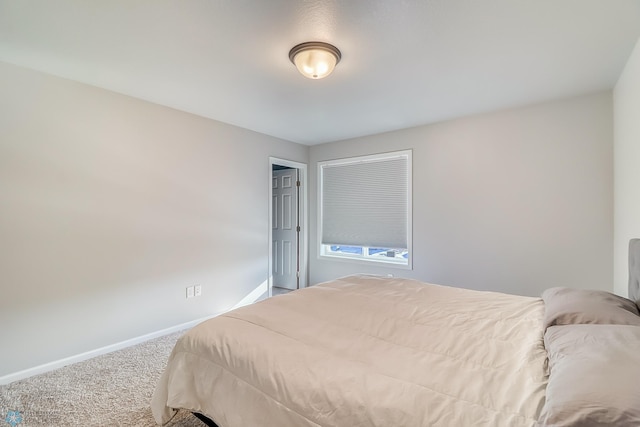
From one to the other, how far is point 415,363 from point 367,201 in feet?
10.2

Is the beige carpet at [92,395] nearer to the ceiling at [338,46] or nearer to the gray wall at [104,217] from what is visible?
the gray wall at [104,217]

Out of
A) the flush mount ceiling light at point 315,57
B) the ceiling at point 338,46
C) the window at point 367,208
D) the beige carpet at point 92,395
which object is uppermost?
the ceiling at point 338,46

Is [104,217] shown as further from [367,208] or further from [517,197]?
[517,197]

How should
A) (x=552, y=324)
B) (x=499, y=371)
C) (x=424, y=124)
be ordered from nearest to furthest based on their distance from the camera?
(x=499, y=371)
(x=552, y=324)
(x=424, y=124)

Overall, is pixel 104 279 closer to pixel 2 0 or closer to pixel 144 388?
pixel 144 388

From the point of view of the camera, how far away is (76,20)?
1721 mm

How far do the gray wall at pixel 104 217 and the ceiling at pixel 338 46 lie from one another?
27cm

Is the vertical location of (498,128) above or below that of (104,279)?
above

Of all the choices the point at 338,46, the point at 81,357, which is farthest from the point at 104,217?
the point at 338,46

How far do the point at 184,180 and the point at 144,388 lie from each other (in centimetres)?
200

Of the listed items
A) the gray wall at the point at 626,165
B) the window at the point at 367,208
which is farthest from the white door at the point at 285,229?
the gray wall at the point at 626,165

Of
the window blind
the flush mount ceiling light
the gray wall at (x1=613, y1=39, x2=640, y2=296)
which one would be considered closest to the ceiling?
the flush mount ceiling light

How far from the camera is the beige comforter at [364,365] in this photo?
0.94 metres

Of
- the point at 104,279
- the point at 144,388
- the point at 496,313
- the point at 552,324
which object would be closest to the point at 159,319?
the point at 104,279
